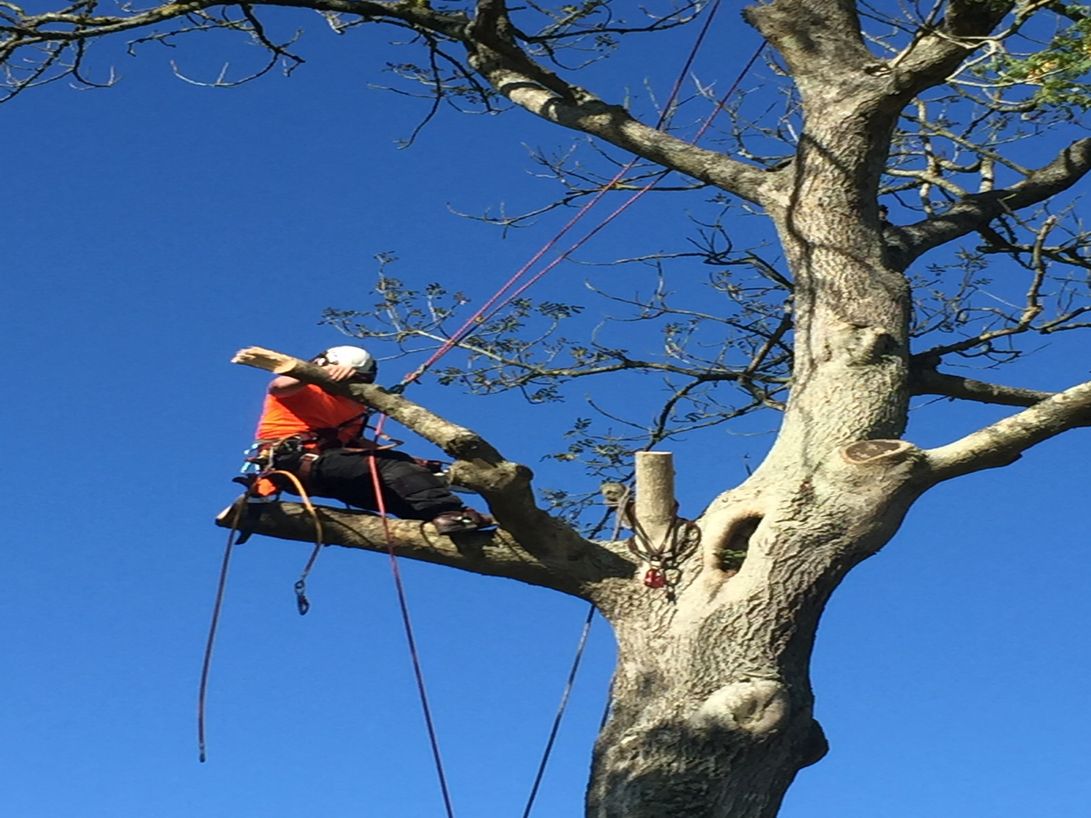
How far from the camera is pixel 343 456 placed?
596cm

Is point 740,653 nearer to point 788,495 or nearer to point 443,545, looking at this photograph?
point 788,495

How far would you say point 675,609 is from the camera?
5.27 m

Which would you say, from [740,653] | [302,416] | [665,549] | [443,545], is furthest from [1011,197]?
[302,416]

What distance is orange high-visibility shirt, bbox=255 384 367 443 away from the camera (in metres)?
6.11

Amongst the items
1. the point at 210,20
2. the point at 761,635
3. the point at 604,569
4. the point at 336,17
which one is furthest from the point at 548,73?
the point at 761,635

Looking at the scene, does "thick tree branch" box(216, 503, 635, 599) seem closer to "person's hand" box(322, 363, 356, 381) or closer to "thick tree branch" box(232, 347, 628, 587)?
"thick tree branch" box(232, 347, 628, 587)

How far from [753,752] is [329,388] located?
1.82 m

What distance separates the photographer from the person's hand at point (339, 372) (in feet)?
17.6

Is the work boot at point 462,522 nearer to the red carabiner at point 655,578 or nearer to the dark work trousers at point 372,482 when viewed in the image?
the dark work trousers at point 372,482

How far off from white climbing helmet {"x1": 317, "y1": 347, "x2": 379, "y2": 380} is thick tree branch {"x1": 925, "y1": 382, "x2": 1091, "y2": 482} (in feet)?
6.65

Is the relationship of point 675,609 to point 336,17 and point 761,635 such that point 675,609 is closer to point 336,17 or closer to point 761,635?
point 761,635

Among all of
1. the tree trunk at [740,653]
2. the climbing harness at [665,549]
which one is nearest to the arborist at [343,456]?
the climbing harness at [665,549]

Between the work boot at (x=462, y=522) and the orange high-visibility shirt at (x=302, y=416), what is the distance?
700 mm

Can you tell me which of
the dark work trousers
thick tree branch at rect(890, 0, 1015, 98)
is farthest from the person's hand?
thick tree branch at rect(890, 0, 1015, 98)
